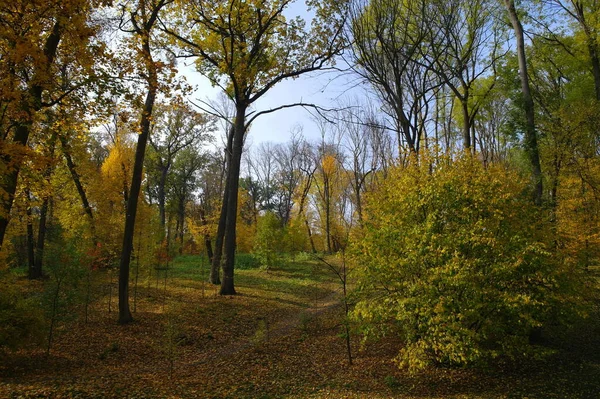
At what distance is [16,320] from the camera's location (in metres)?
6.66

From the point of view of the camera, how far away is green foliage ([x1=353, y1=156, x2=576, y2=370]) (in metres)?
6.23

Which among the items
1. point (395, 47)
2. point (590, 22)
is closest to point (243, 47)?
point (395, 47)

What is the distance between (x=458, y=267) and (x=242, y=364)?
5135mm

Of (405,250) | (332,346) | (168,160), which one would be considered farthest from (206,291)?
(168,160)

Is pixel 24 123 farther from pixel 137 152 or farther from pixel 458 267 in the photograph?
pixel 458 267

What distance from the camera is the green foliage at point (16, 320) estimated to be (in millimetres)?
6441

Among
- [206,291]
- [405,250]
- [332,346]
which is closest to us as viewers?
[405,250]

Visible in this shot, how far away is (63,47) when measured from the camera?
23.2 feet

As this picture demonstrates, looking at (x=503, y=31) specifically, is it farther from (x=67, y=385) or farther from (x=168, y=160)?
(x=168, y=160)

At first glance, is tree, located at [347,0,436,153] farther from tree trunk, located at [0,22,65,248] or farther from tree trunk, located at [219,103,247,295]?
tree trunk, located at [0,22,65,248]

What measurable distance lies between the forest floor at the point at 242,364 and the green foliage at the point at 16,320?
0.58 metres

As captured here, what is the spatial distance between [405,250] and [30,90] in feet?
23.9

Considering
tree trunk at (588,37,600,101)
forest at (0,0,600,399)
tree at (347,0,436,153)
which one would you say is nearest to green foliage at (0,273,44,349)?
forest at (0,0,600,399)

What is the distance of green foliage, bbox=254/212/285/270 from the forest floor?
8.55 m
